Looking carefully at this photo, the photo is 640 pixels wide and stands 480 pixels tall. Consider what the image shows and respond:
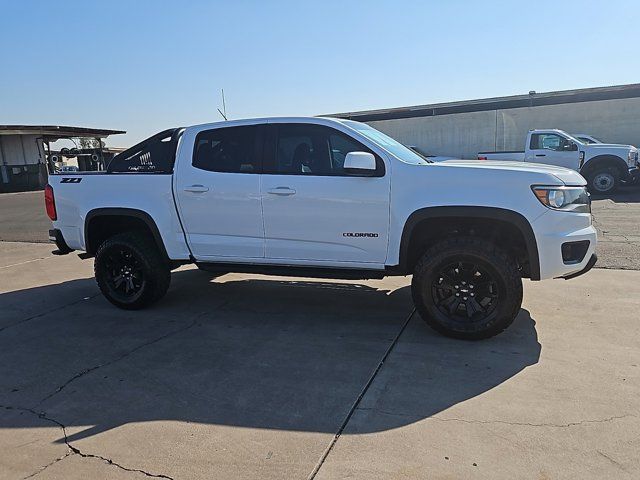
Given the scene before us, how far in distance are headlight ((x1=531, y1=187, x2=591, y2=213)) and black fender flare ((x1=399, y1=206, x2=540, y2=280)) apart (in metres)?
0.23

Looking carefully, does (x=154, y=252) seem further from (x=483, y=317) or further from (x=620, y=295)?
(x=620, y=295)

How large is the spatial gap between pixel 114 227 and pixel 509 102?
25128 mm

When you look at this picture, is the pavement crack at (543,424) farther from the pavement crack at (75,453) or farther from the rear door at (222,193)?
the rear door at (222,193)

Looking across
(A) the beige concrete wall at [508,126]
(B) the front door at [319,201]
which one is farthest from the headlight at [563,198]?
(A) the beige concrete wall at [508,126]

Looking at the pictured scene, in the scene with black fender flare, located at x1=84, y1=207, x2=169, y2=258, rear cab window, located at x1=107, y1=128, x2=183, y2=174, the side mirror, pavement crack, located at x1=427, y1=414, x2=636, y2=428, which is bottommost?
pavement crack, located at x1=427, y1=414, x2=636, y2=428

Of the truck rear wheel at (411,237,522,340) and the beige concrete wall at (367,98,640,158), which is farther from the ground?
the beige concrete wall at (367,98,640,158)

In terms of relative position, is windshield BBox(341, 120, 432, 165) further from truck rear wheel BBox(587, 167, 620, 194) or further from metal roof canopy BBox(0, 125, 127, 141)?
metal roof canopy BBox(0, 125, 127, 141)

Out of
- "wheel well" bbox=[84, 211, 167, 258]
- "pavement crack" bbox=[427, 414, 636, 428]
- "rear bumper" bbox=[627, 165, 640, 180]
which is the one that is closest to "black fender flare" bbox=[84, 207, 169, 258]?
"wheel well" bbox=[84, 211, 167, 258]

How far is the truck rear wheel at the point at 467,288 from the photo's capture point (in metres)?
4.27

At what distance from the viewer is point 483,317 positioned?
14.4 feet

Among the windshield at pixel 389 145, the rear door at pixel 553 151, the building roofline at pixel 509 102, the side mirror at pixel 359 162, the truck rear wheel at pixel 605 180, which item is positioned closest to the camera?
the side mirror at pixel 359 162

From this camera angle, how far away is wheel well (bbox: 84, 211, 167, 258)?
5.36 meters

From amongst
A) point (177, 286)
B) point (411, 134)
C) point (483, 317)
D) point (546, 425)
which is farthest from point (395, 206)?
point (411, 134)

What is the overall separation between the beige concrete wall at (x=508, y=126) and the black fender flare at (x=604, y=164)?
27.6 feet
